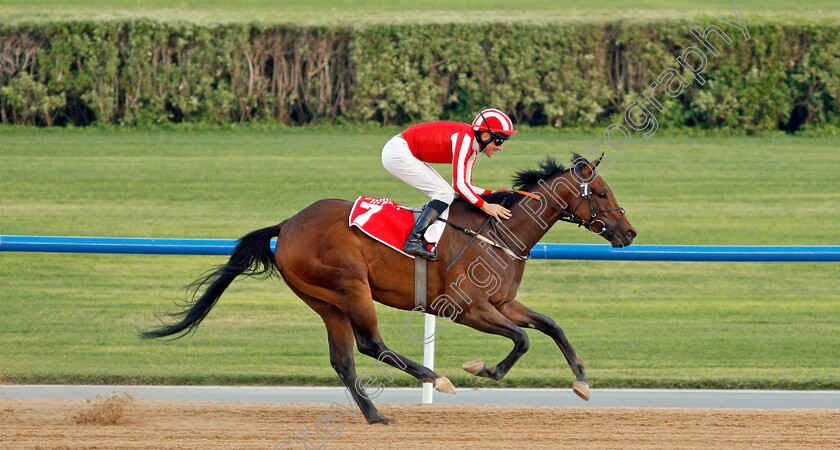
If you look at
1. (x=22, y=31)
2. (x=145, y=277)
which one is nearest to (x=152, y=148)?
(x=22, y=31)

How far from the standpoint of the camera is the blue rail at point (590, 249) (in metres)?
6.17

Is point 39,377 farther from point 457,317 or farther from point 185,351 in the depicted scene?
point 457,317

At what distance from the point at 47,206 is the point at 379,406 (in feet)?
30.2

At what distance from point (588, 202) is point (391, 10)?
18.3 m

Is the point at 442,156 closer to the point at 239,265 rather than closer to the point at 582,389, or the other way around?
the point at 239,265

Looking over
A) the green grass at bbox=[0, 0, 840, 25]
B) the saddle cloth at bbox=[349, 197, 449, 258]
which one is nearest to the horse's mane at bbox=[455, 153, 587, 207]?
the saddle cloth at bbox=[349, 197, 449, 258]

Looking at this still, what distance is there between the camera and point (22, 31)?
1895cm

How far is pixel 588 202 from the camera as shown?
5.67 meters

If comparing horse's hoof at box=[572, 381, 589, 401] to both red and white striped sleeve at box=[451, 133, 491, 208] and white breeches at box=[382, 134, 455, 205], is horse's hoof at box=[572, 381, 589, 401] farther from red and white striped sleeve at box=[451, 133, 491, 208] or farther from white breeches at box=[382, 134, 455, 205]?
white breeches at box=[382, 134, 455, 205]

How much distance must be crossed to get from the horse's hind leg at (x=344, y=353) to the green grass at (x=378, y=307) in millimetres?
1327

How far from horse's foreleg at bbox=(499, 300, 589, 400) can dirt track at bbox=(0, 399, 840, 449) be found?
0.87ft

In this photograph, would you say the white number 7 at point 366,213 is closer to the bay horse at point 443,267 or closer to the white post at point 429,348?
the bay horse at point 443,267

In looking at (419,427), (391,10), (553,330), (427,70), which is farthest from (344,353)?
(391,10)

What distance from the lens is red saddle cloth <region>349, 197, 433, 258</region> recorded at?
18.1 ft
